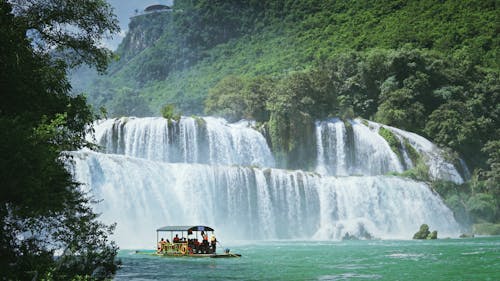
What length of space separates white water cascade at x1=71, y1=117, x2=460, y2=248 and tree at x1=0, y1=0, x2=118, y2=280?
16.5 metres

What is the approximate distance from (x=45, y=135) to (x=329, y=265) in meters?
12.4

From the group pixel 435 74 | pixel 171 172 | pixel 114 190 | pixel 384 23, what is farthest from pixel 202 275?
pixel 384 23

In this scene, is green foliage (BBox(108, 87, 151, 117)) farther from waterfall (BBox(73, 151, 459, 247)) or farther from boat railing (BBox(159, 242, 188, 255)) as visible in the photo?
boat railing (BBox(159, 242, 188, 255))

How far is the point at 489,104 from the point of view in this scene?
203ft

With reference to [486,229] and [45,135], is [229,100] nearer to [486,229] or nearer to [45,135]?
[486,229]

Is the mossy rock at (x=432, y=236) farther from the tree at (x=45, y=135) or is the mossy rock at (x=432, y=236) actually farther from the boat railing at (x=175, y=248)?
the tree at (x=45, y=135)

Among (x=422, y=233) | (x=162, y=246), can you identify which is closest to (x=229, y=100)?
(x=422, y=233)

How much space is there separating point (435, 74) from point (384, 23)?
2178 centimetres

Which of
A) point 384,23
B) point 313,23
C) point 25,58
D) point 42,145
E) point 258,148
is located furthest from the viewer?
point 313,23

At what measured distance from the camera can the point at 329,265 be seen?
69.4 ft

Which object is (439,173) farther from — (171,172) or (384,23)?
(384,23)

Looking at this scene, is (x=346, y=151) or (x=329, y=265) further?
(x=346, y=151)

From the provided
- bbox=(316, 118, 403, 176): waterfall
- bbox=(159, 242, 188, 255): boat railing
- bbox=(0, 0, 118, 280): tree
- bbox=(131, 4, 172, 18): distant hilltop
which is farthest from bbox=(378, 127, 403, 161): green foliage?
bbox=(131, 4, 172, 18): distant hilltop

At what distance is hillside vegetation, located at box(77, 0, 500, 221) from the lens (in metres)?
53.0
